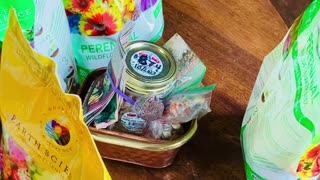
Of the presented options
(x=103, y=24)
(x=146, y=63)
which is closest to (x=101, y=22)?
(x=103, y=24)

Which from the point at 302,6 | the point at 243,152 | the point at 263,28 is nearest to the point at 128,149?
the point at 243,152

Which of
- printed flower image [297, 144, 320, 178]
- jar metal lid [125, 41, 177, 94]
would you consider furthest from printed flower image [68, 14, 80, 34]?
printed flower image [297, 144, 320, 178]

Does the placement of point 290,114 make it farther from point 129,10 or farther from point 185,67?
point 129,10

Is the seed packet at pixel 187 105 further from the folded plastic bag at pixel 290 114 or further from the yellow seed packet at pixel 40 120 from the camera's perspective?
the yellow seed packet at pixel 40 120

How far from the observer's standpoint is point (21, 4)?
2.32ft

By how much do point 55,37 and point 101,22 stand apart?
8cm

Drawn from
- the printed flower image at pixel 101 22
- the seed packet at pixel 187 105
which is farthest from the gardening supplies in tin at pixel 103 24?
the seed packet at pixel 187 105

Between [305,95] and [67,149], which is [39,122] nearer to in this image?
[67,149]

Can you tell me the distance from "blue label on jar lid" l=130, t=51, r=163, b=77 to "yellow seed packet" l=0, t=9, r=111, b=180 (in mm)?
179

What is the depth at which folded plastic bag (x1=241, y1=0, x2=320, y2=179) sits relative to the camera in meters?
0.62

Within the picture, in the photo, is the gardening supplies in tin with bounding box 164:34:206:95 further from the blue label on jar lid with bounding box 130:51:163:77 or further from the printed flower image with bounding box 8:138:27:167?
the printed flower image with bounding box 8:138:27:167

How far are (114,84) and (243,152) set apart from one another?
199mm

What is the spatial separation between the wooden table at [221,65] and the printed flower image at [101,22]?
0.39ft

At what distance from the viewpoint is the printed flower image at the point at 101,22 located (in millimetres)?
814
